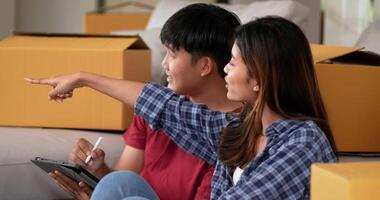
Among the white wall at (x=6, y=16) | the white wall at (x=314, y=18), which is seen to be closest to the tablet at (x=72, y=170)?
the white wall at (x=314, y=18)

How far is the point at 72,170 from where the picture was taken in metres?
1.70

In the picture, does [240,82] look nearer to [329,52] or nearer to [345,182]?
[345,182]

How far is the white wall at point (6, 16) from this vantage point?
405cm

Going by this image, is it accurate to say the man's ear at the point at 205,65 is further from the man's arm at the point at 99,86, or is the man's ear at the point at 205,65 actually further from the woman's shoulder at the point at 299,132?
the woman's shoulder at the point at 299,132

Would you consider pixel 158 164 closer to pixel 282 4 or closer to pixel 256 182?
pixel 256 182

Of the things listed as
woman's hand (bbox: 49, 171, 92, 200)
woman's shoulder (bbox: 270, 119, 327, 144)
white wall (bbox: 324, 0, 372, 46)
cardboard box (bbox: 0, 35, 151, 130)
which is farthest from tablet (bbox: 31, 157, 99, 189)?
white wall (bbox: 324, 0, 372, 46)

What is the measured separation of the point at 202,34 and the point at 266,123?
0.37 m

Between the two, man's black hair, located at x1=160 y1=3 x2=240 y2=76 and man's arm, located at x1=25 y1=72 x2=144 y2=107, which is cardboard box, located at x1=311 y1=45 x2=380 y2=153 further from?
man's arm, located at x1=25 y1=72 x2=144 y2=107

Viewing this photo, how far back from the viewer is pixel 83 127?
84.8 inches

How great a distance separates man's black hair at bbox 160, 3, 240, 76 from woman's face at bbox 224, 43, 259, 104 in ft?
0.97

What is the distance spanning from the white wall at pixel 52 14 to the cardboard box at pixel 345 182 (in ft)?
11.3

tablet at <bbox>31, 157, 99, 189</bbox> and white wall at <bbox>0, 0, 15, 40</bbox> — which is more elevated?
white wall at <bbox>0, 0, 15, 40</bbox>

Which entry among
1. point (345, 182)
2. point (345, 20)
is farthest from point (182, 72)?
point (345, 20)

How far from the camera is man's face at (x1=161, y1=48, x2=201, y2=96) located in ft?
5.68
